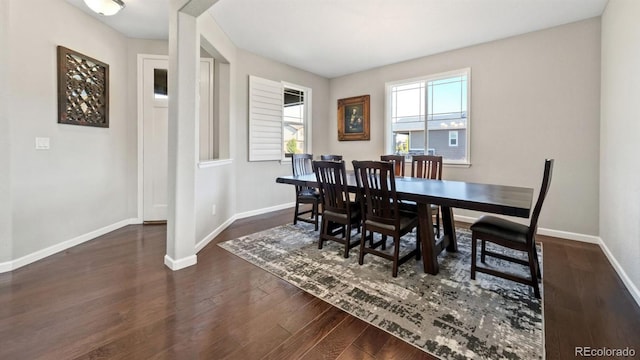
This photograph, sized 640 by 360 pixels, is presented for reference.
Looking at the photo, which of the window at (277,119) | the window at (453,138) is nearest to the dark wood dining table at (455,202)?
the window at (453,138)

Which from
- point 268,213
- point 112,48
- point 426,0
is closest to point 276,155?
point 268,213

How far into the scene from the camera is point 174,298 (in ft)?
6.57

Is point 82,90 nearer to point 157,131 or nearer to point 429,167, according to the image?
point 157,131

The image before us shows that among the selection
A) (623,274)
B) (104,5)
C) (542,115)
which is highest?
(104,5)

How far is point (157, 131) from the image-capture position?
158 inches

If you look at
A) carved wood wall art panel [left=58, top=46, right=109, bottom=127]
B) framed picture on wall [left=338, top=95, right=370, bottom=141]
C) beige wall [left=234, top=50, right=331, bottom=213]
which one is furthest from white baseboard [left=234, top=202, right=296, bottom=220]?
carved wood wall art panel [left=58, top=46, right=109, bottom=127]

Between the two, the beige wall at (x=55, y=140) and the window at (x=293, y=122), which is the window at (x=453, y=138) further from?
the beige wall at (x=55, y=140)

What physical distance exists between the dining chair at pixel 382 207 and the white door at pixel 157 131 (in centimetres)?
269

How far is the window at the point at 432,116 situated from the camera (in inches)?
165

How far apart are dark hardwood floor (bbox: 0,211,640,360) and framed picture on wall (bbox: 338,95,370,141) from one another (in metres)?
3.54

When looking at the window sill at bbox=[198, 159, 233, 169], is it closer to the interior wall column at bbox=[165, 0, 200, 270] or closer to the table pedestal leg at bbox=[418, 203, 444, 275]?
the interior wall column at bbox=[165, 0, 200, 270]

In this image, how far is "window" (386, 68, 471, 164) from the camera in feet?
13.8

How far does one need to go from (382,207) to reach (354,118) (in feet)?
11.1

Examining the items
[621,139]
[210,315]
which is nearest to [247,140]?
[210,315]
